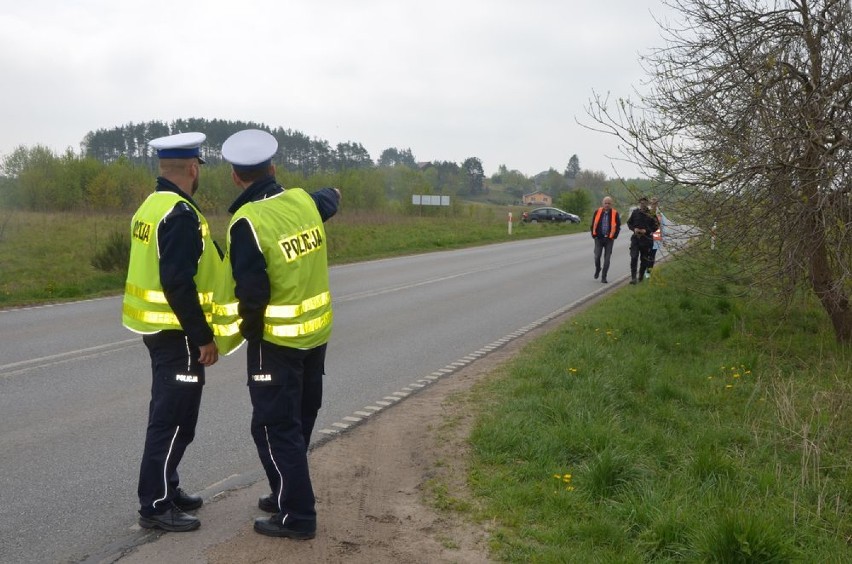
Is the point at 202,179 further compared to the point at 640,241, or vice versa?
the point at 202,179

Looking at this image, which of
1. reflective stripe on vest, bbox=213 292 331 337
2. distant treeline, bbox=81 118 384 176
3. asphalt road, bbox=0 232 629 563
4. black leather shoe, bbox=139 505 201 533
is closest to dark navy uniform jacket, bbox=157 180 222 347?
reflective stripe on vest, bbox=213 292 331 337

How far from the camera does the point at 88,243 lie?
23938 mm

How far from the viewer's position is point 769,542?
3.59m

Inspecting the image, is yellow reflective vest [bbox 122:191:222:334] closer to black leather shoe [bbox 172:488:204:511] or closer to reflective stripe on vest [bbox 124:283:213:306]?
reflective stripe on vest [bbox 124:283:213:306]

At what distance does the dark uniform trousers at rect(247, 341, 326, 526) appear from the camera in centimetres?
384

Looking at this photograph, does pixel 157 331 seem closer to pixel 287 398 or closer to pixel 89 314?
pixel 287 398

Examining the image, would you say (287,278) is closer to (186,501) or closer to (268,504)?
(268,504)

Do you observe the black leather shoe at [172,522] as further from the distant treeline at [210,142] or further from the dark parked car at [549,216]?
the distant treeline at [210,142]

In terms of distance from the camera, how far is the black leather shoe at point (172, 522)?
4000 millimetres

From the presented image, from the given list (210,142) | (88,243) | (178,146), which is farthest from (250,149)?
(210,142)

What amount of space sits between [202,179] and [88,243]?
44.0 feet

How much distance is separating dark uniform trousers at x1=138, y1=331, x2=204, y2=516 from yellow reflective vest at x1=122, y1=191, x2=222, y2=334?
10cm

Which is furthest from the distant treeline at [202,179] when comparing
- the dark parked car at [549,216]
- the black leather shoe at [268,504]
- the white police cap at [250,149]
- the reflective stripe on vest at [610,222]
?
the dark parked car at [549,216]

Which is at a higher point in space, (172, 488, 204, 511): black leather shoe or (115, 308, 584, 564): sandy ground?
(172, 488, 204, 511): black leather shoe
